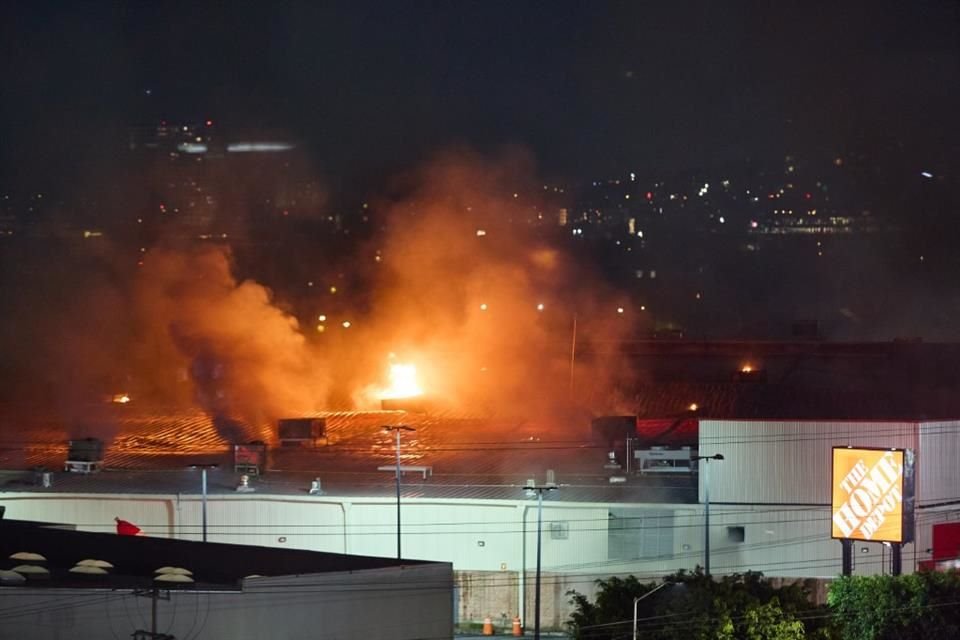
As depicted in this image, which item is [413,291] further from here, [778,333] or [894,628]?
[894,628]

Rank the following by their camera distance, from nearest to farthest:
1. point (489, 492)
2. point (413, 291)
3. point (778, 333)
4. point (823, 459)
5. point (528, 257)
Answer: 1. point (823, 459)
2. point (489, 492)
3. point (413, 291)
4. point (528, 257)
5. point (778, 333)

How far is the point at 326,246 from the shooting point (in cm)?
4994

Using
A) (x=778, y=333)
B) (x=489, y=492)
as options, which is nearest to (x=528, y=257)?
(x=778, y=333)

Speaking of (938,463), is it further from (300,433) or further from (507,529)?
(300,433)

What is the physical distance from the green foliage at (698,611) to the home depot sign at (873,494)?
1.60 metres

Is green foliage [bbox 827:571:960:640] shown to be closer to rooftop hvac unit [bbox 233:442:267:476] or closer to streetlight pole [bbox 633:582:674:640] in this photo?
streetlight pole [bbox 633:582:674:640]

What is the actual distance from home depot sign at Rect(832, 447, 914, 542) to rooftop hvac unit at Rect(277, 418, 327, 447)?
345 inches

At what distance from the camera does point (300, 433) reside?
18.5 meters

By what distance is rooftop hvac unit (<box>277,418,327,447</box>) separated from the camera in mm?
18422

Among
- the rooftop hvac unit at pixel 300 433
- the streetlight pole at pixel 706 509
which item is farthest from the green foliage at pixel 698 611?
the rooftop hvac unit at pixel 300 433

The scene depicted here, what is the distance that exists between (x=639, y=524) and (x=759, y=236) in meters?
44.7

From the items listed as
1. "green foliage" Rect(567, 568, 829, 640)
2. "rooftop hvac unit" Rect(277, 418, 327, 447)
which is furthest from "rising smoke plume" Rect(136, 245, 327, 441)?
"green foliage" Rect(567, 568, 829, 640)

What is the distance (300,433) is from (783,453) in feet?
24.9

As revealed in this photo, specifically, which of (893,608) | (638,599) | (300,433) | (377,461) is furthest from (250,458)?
(893,608)
